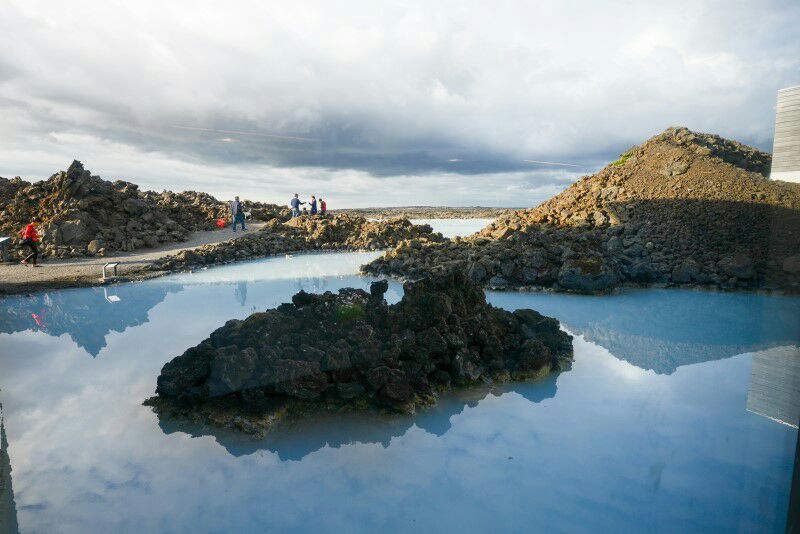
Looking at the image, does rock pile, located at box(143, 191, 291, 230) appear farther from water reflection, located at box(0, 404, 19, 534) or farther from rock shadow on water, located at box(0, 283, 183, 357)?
water reflection, located at box(0, 404, 19, 534)

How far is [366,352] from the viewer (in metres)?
5.14

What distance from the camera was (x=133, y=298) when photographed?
10398mm

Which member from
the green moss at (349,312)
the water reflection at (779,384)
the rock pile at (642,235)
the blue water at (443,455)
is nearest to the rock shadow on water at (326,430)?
the blue water at (443,455)

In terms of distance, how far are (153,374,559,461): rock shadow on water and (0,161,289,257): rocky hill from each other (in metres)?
14.1

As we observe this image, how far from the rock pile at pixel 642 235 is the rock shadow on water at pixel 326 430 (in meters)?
6.43

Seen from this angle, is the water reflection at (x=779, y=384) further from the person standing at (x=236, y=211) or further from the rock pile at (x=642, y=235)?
the person standing at (x=236, y=211)

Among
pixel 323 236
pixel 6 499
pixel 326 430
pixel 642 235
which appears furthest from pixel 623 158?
pixel 6 499

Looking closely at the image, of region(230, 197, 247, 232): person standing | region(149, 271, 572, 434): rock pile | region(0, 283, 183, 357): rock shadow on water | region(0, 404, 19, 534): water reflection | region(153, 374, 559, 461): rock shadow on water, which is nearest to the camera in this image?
region(0, 404, 19, 534): water reflection

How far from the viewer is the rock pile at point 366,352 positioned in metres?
4.80

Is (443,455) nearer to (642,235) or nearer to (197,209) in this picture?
(642,235)

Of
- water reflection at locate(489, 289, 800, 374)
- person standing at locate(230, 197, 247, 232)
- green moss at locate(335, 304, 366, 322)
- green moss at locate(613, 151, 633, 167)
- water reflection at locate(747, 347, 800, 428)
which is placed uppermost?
green moss at locate(613, 151, 633, 167)

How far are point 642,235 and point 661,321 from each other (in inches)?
185

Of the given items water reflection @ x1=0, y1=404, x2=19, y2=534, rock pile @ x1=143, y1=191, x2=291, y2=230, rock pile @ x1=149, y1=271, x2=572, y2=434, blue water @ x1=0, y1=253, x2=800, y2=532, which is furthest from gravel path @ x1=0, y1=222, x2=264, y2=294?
water reflection @ x1=0, y1=404, x2=19, y2=534

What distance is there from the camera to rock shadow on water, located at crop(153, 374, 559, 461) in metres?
4.18
